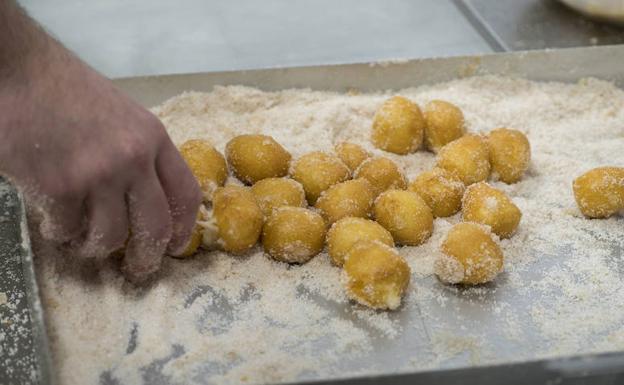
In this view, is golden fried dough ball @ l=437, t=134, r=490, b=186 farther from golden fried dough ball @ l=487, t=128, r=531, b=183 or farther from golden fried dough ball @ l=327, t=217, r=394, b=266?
golden fried dough ball @ l=327, t=217, r=394, b=266


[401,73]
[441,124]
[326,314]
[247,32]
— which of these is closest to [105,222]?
[326,314]

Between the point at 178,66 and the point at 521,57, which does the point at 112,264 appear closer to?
the point at 178,66

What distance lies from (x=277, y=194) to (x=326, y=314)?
0.79ft

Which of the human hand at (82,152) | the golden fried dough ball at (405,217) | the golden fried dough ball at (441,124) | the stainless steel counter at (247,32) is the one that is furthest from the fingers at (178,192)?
the stainless steel counter at (247,32)

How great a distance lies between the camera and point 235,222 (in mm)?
1203

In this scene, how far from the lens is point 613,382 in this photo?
87 centimetres

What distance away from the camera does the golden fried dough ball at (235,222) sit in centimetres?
121

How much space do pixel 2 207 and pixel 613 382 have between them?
938 millimetres

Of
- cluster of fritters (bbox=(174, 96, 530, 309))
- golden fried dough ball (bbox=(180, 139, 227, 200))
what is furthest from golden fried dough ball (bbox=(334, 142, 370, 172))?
golden fried dough ball (bbox=(180, 139, 227, 200))

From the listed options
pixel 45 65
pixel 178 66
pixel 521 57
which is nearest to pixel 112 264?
pixel 45 65

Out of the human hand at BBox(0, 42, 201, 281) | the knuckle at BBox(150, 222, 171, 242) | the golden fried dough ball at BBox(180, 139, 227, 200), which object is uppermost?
the human hand at BBox(0, 42, 201, 281)

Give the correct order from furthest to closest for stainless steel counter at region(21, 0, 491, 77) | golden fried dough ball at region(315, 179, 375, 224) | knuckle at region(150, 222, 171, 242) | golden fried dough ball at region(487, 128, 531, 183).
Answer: stainless steel counter at region(21, 0, 491, 77) < golden fried dough ball at region(487, 128, 531, 183) < golden fried dough ball at region(315, 179, 375, 224) < knuckle at region(150, 222, 171, 242)

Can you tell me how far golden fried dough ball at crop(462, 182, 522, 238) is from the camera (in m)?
1.26

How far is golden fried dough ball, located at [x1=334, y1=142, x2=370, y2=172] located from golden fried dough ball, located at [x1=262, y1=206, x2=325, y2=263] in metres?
0.18
